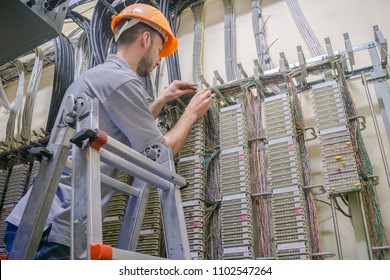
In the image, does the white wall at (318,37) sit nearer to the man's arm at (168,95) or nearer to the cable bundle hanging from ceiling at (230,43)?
the cable bundle hanging from ceiling at (230,43)

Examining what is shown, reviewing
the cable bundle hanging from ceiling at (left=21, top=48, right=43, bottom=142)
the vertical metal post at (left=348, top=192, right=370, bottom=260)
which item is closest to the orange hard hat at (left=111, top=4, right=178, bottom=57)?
the vertical metal post at (left=348, top=192, right=370, bottom=260)

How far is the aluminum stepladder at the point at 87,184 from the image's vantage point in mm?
1036

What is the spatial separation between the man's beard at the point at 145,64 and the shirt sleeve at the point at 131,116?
354mm

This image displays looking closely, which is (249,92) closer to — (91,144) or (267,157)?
(267,157)

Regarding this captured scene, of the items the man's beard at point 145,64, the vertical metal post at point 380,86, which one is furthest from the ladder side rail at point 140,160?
the vertical metal post at point 380,86

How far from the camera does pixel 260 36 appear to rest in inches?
105

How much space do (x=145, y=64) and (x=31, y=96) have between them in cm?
189

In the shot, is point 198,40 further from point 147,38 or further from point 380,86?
point 380,86

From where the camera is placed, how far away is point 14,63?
148 inches

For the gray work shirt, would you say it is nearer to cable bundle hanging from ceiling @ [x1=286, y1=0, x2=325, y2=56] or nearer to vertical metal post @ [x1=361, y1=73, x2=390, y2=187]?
vertical metal post @ [x1=361, y1=73, x2=390, y2=187]

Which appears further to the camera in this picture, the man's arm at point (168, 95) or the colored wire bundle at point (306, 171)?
the man's arm at point (168, 95)

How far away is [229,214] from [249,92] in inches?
28.9

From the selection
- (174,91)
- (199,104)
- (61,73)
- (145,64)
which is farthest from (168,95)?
(61,73)

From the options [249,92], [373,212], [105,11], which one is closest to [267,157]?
[249,92]
